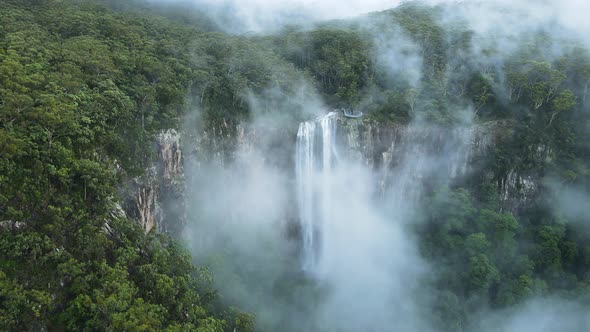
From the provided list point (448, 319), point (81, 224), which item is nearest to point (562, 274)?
point (448, 319)

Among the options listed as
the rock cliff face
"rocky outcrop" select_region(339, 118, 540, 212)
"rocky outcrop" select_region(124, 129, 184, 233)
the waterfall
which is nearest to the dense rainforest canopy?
"rocky outcrop" select_region(339, 118, 540, 212)

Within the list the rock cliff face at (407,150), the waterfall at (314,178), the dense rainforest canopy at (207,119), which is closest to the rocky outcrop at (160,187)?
the dense rainforest canopy at (207,119)

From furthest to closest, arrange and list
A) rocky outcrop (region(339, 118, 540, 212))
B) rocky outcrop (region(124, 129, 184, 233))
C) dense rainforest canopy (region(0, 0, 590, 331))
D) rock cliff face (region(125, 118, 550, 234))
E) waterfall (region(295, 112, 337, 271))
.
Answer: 1. rocky outcrop (region(339, 118, 540, 212))
2. waterfall (region(295, 112, 337, 271))
3. rock cliff face (region(125, 118, 550, 234))
4. rocky outcrop (region(124, 129, 184, 233))
5. dense rainforest canopy (region(0, 0, 590, 331))

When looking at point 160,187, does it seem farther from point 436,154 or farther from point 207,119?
point 436,154

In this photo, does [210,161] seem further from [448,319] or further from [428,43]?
[428,43]

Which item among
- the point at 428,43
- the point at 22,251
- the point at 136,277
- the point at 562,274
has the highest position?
the point at 428,43

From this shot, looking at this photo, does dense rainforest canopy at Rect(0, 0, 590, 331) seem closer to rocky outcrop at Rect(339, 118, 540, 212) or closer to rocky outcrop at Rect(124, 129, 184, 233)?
rocky outcrop at Rect(339, 118, 540, 212)
